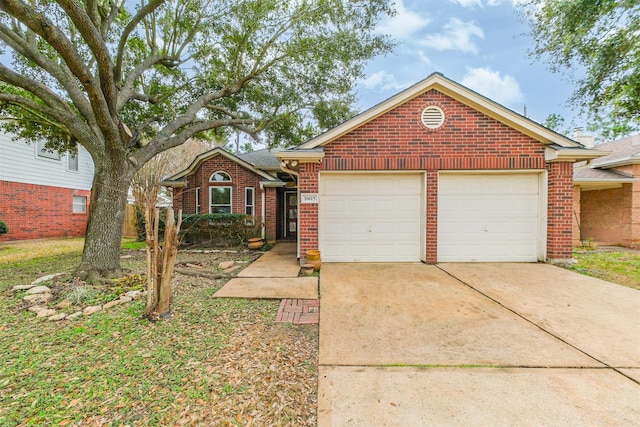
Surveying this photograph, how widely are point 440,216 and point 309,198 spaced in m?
3.49

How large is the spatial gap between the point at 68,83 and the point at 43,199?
36.9 feet

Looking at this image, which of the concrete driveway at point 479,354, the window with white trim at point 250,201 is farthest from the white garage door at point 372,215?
the window with white trim at point 250,201

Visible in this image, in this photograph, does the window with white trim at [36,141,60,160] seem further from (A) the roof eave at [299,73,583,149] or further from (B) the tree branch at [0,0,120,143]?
(A) the roof eave at [299,73,583,149]

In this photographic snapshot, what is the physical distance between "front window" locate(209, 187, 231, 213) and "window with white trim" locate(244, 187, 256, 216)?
734mm

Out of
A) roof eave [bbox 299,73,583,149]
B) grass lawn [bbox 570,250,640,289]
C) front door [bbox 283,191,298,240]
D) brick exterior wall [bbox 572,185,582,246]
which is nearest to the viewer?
grass lawn [bbox 570,250,640,289]

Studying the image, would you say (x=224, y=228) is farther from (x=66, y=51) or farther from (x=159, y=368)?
(x=159, y=368)

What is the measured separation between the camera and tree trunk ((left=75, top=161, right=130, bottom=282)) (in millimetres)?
5137

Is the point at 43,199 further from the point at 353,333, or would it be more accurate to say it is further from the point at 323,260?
the point at 353,333

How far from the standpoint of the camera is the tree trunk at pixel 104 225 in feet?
16.9

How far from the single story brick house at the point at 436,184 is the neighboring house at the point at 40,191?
449 inches

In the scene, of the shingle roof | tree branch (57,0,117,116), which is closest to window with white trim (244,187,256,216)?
tree branch (57,0,117,116)

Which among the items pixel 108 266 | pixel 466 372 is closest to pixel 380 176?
pixel 466 372

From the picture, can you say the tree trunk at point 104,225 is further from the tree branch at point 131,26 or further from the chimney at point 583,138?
the chimney at point 583,138

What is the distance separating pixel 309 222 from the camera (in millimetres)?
6809
